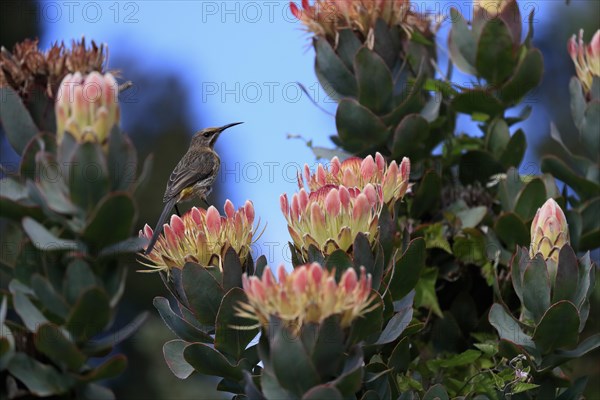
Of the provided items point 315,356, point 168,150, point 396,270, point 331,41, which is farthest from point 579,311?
point 168,150

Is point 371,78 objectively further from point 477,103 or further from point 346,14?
point 477,103

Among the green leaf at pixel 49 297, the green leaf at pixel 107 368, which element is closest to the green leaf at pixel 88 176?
the green leaf at pixel 49 297

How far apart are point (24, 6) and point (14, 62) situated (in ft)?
44.4

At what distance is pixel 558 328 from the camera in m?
2.41

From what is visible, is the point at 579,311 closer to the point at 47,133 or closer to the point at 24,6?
the point at 47,133

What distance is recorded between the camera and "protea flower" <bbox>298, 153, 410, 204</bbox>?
90.4 inches

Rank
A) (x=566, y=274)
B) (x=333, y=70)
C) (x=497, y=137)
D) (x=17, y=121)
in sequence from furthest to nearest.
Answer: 1. (x=497, y=137)
2. (x=333, y=70)
3. (x=566, y=274)
4. (x=17, y=121)

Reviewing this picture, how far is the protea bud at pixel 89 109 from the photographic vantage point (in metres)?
1.70

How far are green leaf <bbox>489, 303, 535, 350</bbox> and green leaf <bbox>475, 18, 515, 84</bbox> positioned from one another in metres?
0.93

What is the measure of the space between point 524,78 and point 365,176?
1085 mm

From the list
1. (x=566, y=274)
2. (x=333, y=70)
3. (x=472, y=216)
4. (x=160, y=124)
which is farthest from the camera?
(x=160, y=124)

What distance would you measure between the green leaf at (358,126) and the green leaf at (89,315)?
135 cm

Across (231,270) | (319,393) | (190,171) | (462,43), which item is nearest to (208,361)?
(231,270)

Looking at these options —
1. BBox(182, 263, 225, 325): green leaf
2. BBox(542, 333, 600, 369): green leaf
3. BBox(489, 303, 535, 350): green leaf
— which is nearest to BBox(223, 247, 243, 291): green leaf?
BBox(182, 263, 225, 325): green leaf
